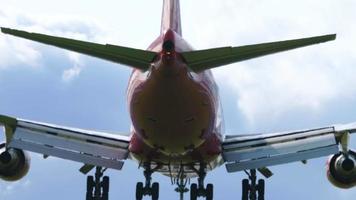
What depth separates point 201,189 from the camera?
90.1 ft

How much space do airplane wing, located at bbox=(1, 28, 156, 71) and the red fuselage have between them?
0.30 m

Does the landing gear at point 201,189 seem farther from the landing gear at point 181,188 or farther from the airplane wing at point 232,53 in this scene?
the airplane wing at point 232,53

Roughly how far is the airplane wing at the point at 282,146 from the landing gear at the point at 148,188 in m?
2.52

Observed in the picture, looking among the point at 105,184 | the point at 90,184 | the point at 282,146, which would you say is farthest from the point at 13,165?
the point at 282,146

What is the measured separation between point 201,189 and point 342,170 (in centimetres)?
486

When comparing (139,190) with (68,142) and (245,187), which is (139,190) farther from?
(245,187)

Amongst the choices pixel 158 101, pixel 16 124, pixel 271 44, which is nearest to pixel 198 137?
pixel 158 101

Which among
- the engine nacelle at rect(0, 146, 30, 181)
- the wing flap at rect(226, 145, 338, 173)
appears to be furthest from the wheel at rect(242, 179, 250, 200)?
the engine nacelle at rect(0, 146, 30, 181)

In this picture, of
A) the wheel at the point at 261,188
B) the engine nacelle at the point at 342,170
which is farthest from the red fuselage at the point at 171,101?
the wheel at the point at 261,188

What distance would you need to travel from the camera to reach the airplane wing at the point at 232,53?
19.2 meters

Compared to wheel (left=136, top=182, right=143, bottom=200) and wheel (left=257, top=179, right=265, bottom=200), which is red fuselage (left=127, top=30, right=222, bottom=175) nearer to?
wheel (left=136, top=182, right=143, bottom=200)

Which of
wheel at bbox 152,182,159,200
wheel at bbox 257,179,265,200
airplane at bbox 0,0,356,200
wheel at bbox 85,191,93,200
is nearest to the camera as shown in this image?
airplane at bbox 0,0,356,200

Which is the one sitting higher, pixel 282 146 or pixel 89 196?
pixel 282 146

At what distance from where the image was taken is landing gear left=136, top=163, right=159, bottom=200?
27009mm
